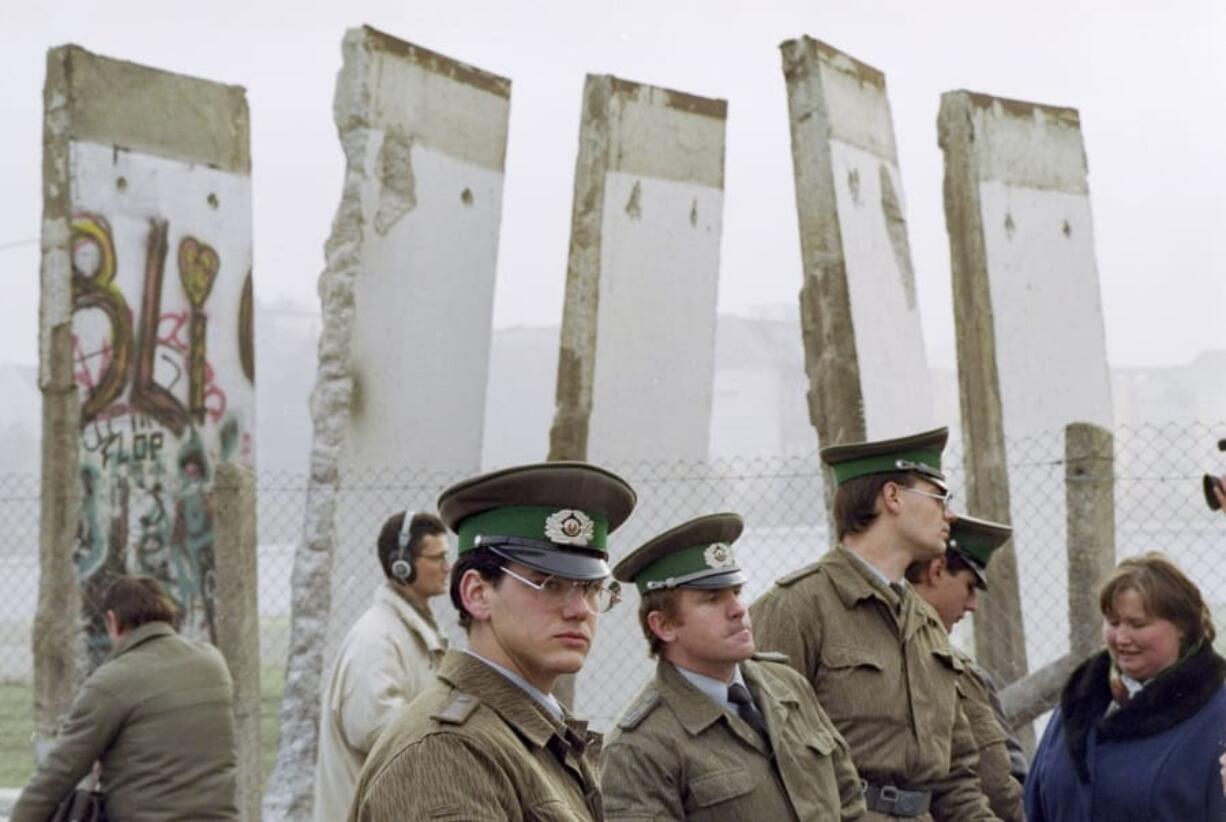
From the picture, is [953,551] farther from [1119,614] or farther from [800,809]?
[800,809]

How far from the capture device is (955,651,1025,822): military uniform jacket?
5.20 metres

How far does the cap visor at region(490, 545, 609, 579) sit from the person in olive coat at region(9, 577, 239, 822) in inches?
117

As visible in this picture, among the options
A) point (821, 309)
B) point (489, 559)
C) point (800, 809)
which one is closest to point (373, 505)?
point (821, 309)

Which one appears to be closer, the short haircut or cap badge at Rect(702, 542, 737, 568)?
cap badge at Rect(702, 542, 737, 568)

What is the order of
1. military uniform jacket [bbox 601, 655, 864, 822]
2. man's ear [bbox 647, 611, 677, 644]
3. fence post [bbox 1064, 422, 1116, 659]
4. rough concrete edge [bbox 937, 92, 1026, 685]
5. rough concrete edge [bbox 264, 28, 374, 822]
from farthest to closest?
rough concrete edge [bbox 264, 28, 374, 822], rough concrete edge [bbox 937, 92, 1026, 685], fence post [bbox 1064, 422, 1116, 659], man's ear [bbox 647, 611, 677, 644], military uniform jacket [bbox 601, 655, 864, 822]

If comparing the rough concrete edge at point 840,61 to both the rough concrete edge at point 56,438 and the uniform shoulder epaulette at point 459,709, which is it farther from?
the uniform shoulder epaulette at point 459,709

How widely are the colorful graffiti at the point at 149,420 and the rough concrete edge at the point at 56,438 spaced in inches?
5.3

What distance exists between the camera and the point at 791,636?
4668 mm

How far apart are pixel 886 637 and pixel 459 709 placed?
2.07m

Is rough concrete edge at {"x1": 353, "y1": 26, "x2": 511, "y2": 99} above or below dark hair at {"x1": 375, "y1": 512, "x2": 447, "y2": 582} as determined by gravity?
above

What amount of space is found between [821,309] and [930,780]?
4.34 meters

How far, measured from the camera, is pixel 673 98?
9.86m

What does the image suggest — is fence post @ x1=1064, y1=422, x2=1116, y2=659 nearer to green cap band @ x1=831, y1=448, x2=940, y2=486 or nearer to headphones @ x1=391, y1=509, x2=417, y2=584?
green cap band @ x1=831, y1=448, x2=940, y2=486

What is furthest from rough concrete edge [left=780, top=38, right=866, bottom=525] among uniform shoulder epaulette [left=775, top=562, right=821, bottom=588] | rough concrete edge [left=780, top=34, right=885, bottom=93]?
uniform shoulder epaulette [left=775, top=562, right=821, bottom=588]
